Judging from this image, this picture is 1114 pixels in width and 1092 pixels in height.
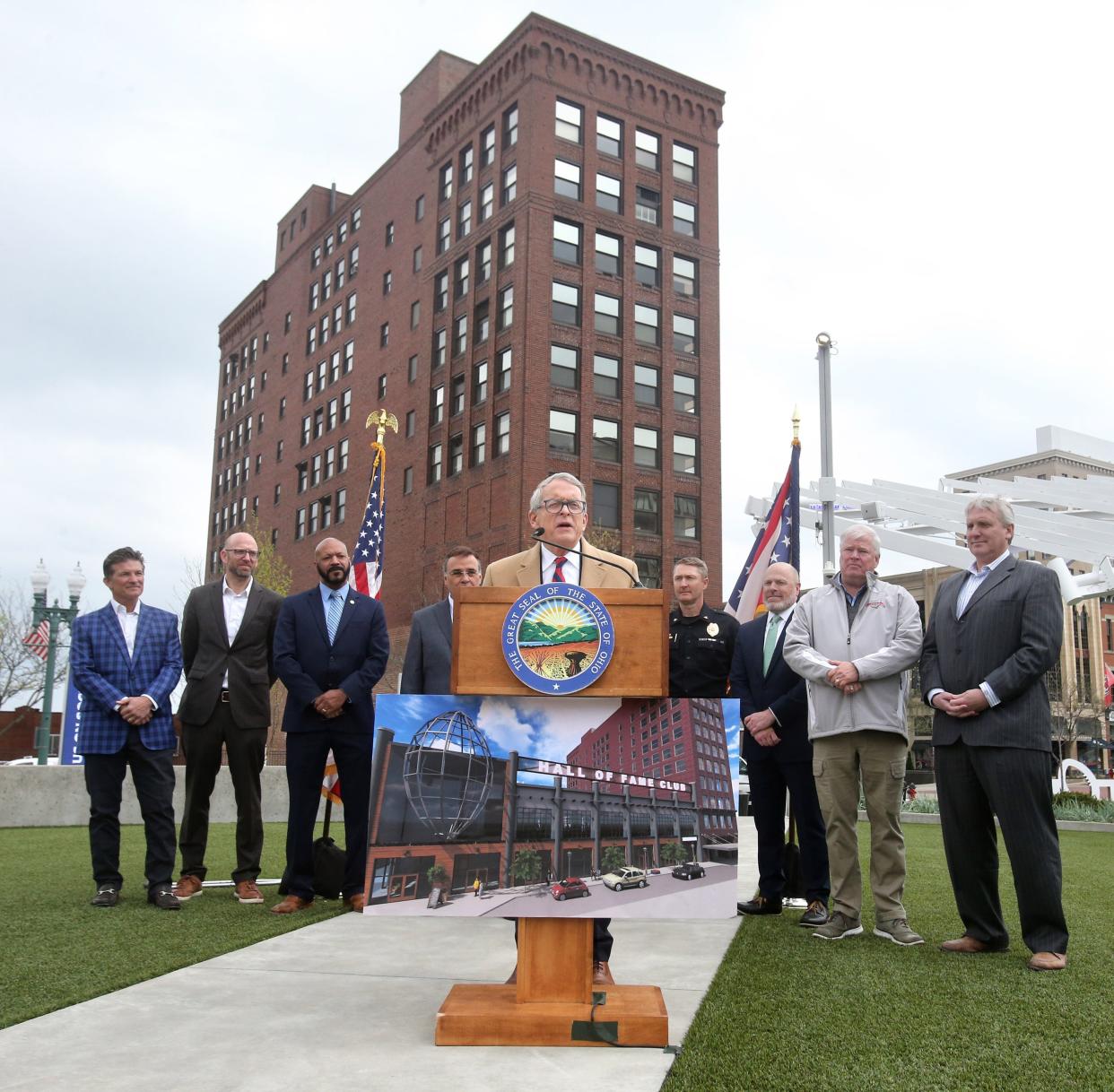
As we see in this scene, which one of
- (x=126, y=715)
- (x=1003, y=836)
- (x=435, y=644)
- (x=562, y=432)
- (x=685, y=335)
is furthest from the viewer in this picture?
(x=685, y=335)

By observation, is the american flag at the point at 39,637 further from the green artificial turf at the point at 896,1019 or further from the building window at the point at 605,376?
the green artificial turf at the point at 896,1019

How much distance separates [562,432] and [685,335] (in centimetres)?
737

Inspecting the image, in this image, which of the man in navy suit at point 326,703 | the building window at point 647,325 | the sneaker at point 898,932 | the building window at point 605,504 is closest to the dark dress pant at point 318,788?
the man in navy suit at point 326,703

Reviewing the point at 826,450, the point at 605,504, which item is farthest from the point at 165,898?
the point at 605,504

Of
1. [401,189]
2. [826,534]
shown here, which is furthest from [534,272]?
[826,534]

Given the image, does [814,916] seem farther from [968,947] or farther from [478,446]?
[478,446]

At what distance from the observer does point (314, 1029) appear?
368 cm

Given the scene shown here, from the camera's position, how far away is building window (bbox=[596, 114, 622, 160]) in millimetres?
42250

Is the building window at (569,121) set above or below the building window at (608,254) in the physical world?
above

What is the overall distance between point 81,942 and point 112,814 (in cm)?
159

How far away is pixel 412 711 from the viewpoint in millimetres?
3727

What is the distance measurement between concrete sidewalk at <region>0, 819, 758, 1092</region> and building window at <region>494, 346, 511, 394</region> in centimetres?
3583

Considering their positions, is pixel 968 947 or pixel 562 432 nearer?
pixel 968 947

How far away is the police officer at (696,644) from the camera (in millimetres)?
6910
